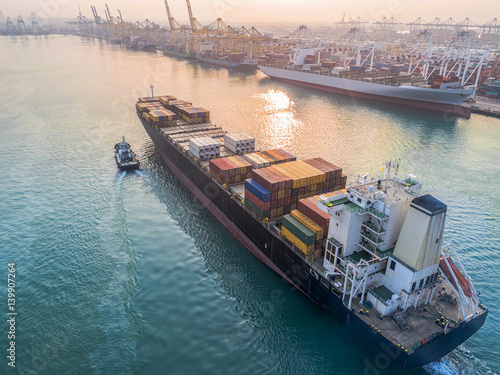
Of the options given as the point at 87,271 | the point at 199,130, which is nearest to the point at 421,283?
the point at 87,271

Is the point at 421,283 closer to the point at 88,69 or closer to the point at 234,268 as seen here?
the point at 234,268

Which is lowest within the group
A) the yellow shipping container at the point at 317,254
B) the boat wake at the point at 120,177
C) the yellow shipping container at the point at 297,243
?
the boat wake at the point at 120,177

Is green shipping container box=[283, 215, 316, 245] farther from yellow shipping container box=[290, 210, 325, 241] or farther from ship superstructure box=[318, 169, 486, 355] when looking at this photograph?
ship superstructure box=[318, 169, 486, 355]

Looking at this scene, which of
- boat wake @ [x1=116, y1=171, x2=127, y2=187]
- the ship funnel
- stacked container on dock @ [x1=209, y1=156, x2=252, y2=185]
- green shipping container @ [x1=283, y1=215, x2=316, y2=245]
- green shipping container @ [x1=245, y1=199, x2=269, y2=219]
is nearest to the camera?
the ship funnel

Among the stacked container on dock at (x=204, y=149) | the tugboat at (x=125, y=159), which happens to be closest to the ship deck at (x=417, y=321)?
the stacked container on dock at (x=204, y=149)

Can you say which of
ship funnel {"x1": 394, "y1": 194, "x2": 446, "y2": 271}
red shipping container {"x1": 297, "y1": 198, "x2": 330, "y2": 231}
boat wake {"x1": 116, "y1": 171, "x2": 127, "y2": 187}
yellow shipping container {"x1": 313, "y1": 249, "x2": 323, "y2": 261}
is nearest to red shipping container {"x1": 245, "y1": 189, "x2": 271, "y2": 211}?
red shipping container {"x1": 297, "y1": 198, "x2": 330, "y2": 231}

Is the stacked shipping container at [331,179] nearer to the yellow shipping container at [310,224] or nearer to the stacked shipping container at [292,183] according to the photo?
the stacked shipping container at [292,183]
